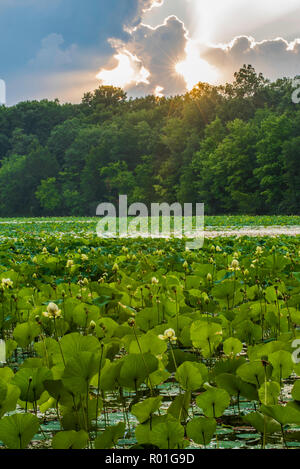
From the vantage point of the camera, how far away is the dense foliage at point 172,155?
34531 millimetres

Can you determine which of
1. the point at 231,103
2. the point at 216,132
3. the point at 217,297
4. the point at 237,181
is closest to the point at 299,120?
the point at 237,181

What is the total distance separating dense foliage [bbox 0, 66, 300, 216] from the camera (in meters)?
34.5

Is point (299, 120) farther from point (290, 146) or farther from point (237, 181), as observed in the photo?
point (237, 181)

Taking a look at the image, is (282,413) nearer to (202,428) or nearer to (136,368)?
(202,428)

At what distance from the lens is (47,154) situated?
53.9 m

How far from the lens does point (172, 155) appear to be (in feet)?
147

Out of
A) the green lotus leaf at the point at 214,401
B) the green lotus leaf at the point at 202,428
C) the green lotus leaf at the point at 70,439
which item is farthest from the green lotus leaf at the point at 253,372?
the green lotus leaf at the point at 70,439

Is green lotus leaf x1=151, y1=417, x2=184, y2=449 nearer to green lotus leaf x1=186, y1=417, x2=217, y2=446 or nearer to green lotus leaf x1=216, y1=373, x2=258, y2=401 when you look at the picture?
green lotus leaf x1=186, y1=417, x2=217, y2=446

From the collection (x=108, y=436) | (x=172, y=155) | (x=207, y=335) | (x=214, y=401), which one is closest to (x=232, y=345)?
(x=207, y=335)

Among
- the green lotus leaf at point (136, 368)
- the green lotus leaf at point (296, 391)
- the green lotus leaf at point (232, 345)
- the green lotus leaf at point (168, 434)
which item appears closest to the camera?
the green lotus leaf at point (168, 434)

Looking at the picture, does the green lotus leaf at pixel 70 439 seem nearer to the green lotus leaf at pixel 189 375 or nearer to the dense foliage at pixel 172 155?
the green lotus leaf at pixel 189 375

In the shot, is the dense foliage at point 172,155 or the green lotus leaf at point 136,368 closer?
the green lotus leaf at point 136,368

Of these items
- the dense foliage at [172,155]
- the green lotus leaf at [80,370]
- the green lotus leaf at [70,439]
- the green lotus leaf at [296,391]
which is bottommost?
the green lotus leaf at [70,439]

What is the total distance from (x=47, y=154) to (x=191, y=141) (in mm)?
16820
